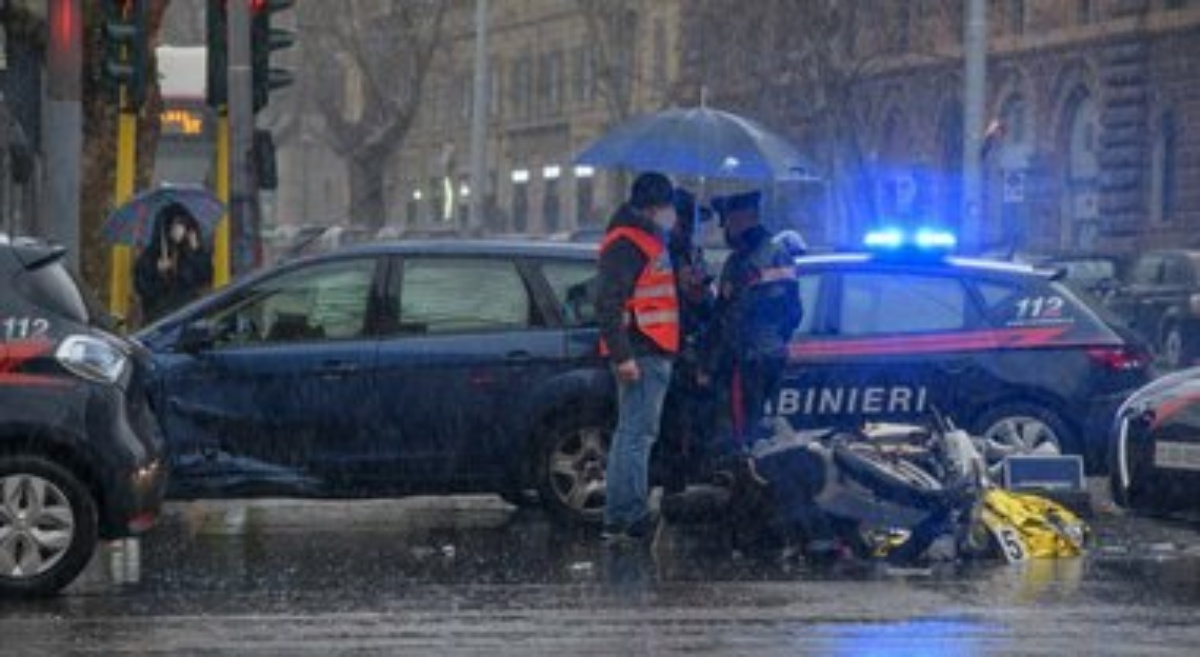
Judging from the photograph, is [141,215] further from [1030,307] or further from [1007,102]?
[1007,102]

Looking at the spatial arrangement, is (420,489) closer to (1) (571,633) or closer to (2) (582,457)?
(2) (582,457)

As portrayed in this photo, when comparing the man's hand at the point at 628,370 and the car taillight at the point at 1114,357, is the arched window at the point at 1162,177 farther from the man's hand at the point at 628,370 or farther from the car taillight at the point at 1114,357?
the man's hand at the point at 628,370

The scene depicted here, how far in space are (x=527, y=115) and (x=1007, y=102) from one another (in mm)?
28449

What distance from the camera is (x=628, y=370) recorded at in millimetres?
12586

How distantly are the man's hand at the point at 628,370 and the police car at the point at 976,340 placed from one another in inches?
91.6

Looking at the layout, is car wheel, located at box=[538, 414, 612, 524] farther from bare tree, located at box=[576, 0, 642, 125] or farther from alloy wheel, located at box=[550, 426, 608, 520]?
bare tree, located at box=[576, 0, 642, 125]

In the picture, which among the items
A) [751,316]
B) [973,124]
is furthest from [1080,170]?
[751,316]

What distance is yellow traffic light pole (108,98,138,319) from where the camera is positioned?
1969cm

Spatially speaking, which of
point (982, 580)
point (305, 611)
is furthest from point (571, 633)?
point (982, 580)

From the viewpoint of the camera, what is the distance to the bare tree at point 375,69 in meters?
53.7

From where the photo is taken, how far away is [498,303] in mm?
14023

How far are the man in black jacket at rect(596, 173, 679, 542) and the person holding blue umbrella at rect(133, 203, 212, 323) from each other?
8007 millimetres

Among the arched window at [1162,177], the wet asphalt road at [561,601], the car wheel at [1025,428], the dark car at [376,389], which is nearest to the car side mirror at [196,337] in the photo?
the dark car at [376,389]

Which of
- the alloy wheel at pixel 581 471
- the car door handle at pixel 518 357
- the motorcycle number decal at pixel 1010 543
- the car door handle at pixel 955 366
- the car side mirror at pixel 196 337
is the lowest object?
the motorcycle number decal at pixel 1010 543
